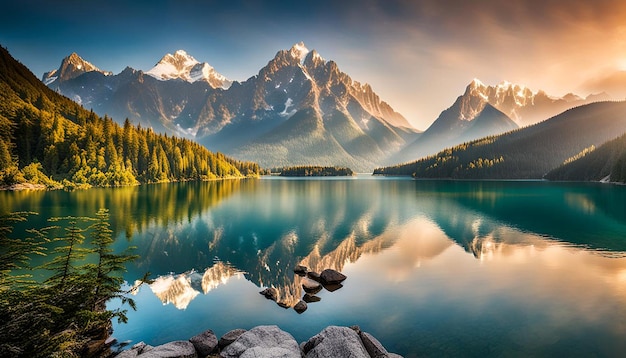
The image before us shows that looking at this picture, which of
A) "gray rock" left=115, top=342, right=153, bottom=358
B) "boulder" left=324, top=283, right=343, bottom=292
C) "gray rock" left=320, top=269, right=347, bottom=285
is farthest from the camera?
"gray rock" left=320, top=269, right=347, bottom=285

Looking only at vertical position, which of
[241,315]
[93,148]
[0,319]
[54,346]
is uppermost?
[93,148]

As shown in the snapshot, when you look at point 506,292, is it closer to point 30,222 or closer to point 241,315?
point 241,315

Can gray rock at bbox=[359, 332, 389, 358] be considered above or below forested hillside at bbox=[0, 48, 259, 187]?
below

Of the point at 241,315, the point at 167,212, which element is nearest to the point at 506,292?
the point at 241,315

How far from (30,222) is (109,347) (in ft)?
138

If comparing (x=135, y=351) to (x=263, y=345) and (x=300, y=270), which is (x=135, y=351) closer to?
(x=263, y=345)

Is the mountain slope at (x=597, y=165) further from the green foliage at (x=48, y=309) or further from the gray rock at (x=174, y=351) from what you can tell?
the green foliage at (x=48, y=309)

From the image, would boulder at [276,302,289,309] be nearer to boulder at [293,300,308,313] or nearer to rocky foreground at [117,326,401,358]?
boulder at [293,300,308,313]

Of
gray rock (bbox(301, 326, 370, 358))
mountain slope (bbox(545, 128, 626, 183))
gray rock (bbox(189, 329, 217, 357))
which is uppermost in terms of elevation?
mountain slope (bbox(545, 128, 626, 183))

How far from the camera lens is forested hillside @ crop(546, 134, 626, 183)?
153 metres

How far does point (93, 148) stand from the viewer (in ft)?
399

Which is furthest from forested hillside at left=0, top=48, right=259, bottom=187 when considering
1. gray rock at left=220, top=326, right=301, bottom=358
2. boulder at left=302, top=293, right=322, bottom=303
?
gray rock at left=220, top=326, right=301, bottom=358

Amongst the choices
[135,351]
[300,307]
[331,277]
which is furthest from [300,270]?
[135,351]

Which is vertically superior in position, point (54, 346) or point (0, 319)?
point (0, 319)
